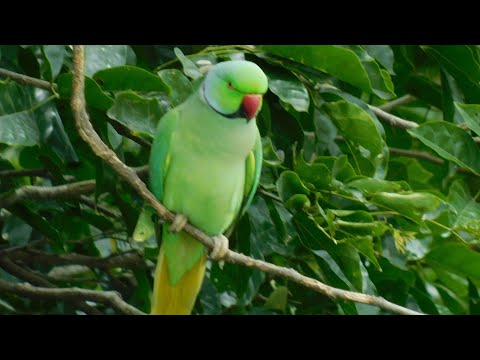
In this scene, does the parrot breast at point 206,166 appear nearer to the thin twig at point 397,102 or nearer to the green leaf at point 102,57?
the green leaf at point 102,57

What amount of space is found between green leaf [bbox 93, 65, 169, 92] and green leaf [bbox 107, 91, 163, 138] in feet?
0.13

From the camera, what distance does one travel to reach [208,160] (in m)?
2.22

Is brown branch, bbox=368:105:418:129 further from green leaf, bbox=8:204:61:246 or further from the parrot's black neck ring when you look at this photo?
green leaf, bbox=8:204:61:246

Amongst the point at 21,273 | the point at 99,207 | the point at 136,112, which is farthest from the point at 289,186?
the point at 21,273

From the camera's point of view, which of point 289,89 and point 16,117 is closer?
point 16,117

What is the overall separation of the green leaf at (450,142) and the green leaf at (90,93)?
80 centimetres

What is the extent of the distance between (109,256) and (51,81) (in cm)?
99

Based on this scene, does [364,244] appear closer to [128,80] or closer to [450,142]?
[450,142]

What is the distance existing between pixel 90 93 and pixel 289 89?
20.5 inches

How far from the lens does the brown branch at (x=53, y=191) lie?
2.42m

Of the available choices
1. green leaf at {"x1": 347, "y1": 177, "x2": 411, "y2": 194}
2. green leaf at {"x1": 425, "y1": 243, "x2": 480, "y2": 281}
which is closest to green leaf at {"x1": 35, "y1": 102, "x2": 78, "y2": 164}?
green leaf at {"x1": 347, "y1": 177, "x2": 411, "y2": 194}

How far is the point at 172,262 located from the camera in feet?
7.82
